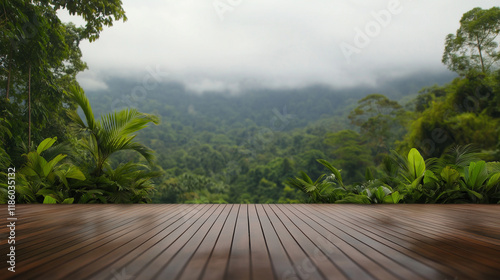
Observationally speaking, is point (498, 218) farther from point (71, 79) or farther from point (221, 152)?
point (221, 152)

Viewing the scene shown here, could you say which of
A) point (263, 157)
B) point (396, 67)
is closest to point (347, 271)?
point (263, 157)

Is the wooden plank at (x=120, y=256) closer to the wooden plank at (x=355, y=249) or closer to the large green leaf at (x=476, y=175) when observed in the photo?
the wooden plank at (x=355, y=249)

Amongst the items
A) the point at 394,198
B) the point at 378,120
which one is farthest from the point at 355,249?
the point at 378,120

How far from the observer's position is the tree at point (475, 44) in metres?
16.7

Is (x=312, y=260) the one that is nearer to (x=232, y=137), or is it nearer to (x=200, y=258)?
(x=200, y=258)

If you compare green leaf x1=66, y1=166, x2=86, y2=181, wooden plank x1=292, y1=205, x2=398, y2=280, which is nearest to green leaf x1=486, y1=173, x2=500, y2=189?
wooden plank x1=292, y1=205, x2=398, y2=280

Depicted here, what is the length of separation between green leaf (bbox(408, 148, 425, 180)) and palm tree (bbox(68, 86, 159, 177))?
3875mm

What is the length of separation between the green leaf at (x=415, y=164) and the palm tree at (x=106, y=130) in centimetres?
387

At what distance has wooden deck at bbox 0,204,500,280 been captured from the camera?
0.95 m

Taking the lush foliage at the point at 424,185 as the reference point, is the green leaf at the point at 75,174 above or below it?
above

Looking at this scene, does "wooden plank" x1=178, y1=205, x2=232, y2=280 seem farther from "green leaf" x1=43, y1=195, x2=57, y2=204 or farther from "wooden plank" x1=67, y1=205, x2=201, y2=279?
"green leaf" x1=43, y1=195, x2=57, y2=204

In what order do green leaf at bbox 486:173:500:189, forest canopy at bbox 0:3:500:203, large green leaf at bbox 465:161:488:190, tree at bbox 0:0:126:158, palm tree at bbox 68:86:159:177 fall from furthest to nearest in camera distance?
1. tree at bbox 0:0:126:158
2. palm tree at bbox 68:86:159:177
3. forest canopy at bbox 0:3:500:203
4. large green leaf at bbox 465:161:488:190
5. green leaf at bbox 486:173:500:189

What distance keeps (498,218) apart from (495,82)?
17574mm

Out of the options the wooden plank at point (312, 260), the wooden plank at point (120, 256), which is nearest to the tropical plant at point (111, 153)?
the wooden plank at point (120, 256)
